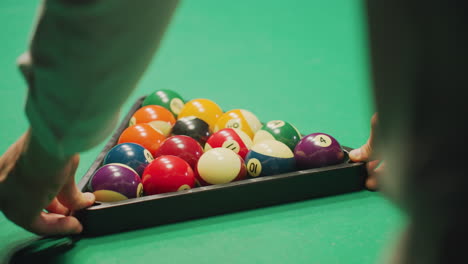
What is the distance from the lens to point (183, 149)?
195 centimetres

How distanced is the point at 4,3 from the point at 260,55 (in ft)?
11.7

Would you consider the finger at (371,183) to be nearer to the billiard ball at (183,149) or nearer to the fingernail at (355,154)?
the fingernail at (355,154)

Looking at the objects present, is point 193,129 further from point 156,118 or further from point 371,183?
point 371,183

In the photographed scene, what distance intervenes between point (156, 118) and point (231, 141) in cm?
47

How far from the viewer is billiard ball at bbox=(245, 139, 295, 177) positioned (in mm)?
1871

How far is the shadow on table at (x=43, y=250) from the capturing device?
4.99 feet

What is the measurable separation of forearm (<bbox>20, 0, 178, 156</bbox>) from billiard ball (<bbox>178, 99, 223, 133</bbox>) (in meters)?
1.44

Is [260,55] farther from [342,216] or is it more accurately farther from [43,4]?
[43,4]

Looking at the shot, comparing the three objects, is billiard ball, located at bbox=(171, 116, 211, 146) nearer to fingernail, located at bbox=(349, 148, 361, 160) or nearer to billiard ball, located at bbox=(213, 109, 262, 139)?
billiard ball, located at bbox=(213, 109, 262, 139)

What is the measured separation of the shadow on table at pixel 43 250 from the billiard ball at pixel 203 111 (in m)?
0.92

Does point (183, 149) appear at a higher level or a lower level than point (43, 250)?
higher

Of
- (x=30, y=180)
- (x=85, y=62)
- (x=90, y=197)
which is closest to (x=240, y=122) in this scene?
(x=90, y=197)

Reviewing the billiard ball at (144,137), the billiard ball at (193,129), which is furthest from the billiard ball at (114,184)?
the billiard ball at (193,129)

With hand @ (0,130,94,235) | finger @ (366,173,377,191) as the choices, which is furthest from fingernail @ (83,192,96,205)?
finger @ (366,173,377,191)
